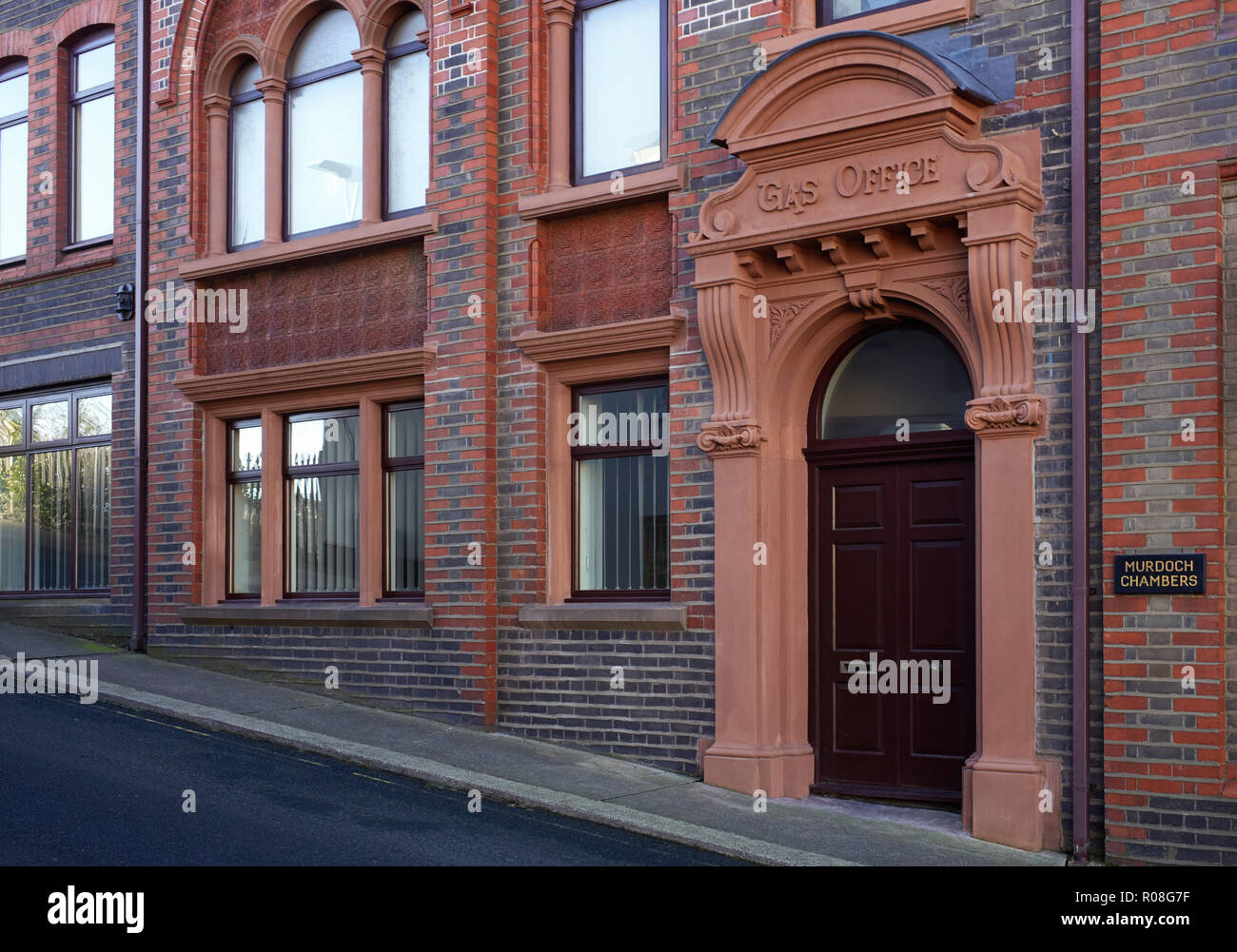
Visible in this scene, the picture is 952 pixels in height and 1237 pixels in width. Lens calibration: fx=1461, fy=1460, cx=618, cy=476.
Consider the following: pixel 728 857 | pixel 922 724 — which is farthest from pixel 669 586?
pixel 728 857

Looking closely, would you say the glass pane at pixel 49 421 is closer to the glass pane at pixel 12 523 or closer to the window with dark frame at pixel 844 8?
the glass pane at pixel 12 523

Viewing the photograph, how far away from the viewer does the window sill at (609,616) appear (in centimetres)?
1072

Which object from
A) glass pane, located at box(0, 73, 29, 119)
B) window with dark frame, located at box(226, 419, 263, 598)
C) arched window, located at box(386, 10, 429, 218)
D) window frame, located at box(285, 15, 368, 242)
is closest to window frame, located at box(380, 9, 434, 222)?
arched window, located at box(386, 10, 429, 218)

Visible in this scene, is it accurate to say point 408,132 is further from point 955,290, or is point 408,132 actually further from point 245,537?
point 955,290

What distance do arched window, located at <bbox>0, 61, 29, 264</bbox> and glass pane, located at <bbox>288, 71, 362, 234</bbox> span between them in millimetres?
4160

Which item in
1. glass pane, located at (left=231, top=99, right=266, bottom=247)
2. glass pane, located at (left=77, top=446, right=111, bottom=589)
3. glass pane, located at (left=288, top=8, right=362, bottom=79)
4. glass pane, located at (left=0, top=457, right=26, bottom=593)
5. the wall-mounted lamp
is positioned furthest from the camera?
glass pane, located at (left=0, top=457, right=26, bottom=593)

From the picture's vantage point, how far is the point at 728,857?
8359 millimetres

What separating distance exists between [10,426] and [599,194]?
321 inches

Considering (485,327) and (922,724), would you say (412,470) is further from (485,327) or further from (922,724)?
(922,724)

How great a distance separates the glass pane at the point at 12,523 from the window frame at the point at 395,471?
17.2 feet

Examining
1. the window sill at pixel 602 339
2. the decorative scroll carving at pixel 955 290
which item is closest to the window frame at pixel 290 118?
the window sill at pixel 602 339

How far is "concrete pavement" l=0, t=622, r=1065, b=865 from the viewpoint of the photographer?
8.62 m

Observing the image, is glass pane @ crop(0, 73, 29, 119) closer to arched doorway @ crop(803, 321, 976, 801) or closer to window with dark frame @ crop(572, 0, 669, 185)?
window with dark frame @ crop(572, 0, 669, 185)

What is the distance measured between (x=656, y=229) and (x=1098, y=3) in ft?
11.5
